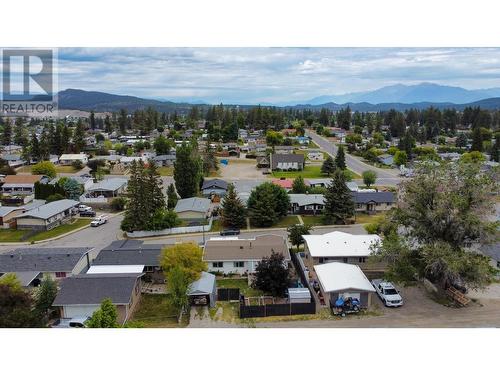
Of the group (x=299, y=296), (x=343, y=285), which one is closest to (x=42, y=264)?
(x=299, y=296)

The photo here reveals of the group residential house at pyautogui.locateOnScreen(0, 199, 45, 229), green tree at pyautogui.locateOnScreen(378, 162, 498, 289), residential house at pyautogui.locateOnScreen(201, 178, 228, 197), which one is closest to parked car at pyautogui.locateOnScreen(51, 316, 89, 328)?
green tree at pyautogui.locateOnScreen(378, 162, 498, 289)

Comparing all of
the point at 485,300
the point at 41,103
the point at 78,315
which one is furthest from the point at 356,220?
the point at 41,103

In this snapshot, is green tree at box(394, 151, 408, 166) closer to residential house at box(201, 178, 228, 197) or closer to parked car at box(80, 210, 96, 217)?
residential house at box(201, 178, 228, 197)

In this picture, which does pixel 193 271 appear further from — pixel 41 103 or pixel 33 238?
pixel 41 103

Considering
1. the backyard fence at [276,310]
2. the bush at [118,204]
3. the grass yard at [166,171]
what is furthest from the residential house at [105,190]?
the backyard fence at [276,310]

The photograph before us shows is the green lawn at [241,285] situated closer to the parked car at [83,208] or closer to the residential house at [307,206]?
the residential house at [307,206]

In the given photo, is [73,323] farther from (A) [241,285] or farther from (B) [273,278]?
(B) [273,278]
